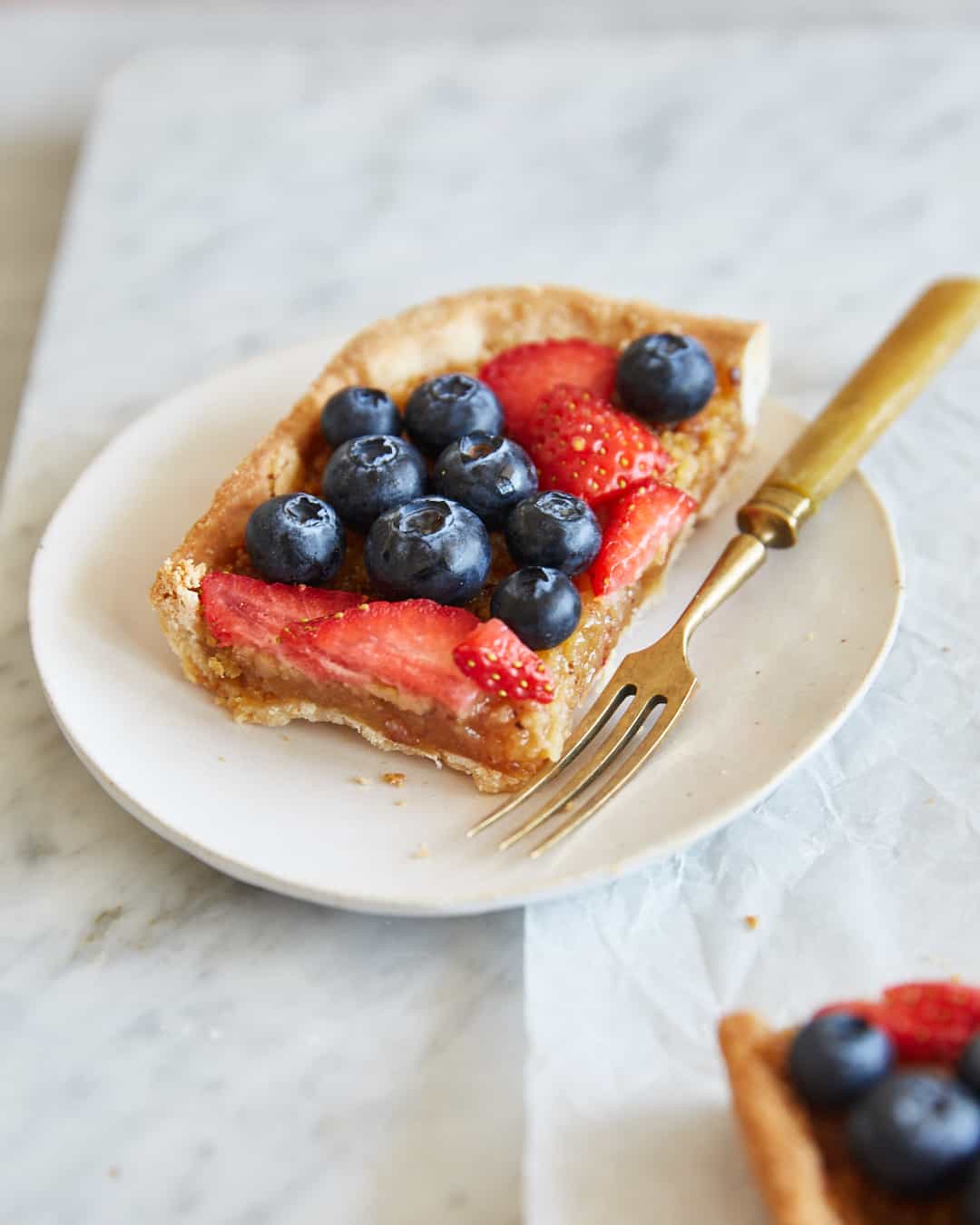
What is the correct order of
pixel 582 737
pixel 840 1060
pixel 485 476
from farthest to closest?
pixel 485 476, pixel 582 737, pixel 840 1060

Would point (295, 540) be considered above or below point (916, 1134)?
below

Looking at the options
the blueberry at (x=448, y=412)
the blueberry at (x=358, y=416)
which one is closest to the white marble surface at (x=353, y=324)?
the blueberry at (x=358, y=416)

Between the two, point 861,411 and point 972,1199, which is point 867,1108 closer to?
point 972,1199

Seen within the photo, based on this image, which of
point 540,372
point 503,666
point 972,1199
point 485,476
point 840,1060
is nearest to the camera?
point 972,1199

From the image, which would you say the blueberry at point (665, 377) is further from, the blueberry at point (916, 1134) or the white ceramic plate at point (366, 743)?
the blueberry at point (916, 1134)

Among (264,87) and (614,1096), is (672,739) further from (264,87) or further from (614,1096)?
(264,87)

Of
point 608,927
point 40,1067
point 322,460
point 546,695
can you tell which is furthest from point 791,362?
point 40,1067

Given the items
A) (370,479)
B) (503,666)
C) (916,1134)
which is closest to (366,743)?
(503,666)
